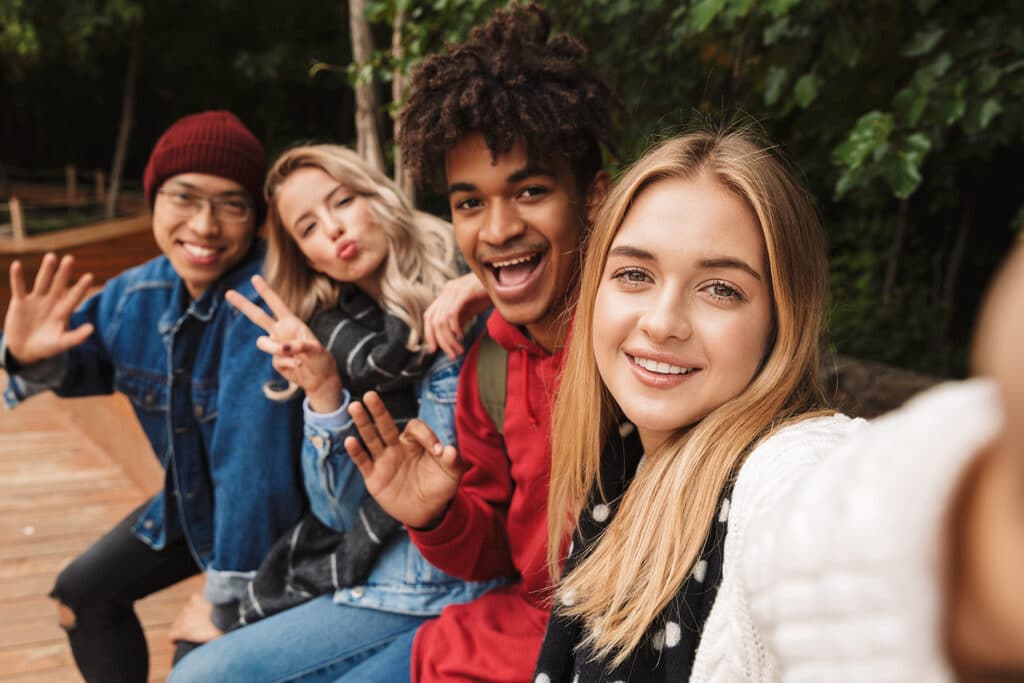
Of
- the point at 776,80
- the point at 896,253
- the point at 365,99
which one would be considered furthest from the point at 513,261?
the point at 896,253

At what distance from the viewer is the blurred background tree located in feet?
6.15

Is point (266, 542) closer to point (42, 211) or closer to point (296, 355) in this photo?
point (296, 355)

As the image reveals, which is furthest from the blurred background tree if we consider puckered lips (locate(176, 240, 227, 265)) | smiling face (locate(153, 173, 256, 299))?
puckered lips (locate(176, 240, 227, 265))

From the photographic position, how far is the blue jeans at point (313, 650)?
1.60m

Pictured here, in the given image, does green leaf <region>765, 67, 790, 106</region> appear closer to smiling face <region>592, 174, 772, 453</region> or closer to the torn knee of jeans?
smiling face <region>592, 174, 772, 453</region>

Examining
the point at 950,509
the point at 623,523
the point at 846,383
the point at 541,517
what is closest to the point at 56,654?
the point at 541,517

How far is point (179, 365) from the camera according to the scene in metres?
2.12

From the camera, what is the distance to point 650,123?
2.56 meters

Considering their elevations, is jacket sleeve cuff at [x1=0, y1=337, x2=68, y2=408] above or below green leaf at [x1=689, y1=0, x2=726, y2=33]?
below

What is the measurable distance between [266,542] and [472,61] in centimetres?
119

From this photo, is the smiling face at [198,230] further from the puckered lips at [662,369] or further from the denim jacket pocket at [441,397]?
the puckered lips at [662,369]

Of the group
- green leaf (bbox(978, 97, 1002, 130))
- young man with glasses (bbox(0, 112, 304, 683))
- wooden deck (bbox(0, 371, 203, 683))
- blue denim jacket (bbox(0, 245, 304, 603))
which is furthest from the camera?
wooden deck (bbox(0, 371, 203, 683))

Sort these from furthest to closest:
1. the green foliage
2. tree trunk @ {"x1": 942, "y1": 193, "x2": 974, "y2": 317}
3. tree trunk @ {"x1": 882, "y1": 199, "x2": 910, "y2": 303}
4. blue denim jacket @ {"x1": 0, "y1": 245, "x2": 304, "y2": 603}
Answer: the green foliage
tree trunk @ {"x1": 942, "y1": 193, "x2": 974, "y2": 317}
tree trunk @ {"x1": 882, "y1": 199, "x2": 910, "y2": 303}
blue denim jacket @ {"x1": 0, "y1": 245, "x2": 304, "y2": 603}

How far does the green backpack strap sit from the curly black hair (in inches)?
14.9
